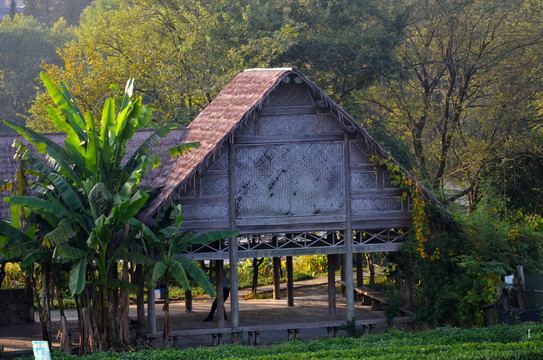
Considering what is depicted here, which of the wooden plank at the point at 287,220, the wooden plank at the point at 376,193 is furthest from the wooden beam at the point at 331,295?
the wooden plank at the point at 376,193

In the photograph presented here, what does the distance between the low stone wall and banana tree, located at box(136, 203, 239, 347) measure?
17.0ft

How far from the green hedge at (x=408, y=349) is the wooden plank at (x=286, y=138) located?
411 centimetres

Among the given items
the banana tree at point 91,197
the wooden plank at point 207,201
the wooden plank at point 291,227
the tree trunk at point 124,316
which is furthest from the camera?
the wooden plank at point 291,227

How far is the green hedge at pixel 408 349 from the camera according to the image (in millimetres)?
12203

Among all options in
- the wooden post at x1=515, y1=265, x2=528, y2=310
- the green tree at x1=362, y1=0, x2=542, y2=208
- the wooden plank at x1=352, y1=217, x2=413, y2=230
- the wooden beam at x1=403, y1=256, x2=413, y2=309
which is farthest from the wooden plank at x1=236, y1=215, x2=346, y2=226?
the green tree at x1=362, y1=0, x2=542, y2=208

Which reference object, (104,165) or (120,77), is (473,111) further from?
(104,165)

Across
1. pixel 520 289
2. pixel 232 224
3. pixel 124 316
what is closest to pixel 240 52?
pixel 232 224

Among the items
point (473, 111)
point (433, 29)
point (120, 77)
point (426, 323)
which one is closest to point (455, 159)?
point (473, 111)

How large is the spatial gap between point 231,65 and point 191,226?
10551 mm

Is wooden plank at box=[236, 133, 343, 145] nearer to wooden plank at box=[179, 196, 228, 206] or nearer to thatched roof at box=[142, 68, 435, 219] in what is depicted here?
thatched roof at box=[142, 68, 435, 219]

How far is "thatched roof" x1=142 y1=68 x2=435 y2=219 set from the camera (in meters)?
14.4

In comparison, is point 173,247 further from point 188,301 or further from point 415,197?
point 415,197

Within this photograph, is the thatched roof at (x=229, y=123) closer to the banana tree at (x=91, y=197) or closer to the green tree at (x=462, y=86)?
the banana tree at (x=91, y=197)

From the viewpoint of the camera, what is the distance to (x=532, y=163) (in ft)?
71.9
